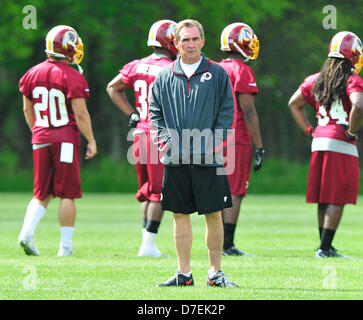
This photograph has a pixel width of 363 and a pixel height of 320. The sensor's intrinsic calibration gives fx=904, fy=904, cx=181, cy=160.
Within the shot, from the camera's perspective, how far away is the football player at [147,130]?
33.2ft

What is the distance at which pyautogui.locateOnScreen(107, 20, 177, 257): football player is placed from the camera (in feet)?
33.2

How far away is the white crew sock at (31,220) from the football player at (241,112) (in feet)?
6.99

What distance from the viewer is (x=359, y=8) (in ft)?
137

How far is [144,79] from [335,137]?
225 cm

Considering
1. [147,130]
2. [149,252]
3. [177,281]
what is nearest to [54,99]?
[147,130]

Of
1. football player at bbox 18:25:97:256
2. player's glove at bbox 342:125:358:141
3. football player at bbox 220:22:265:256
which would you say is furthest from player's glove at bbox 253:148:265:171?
football player at bbox 18:25:97:256

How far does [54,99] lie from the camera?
1009 centimetres

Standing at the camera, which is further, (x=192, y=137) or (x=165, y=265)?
(x=165, y=265)

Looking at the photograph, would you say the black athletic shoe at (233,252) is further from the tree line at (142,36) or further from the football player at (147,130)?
the tree line at (142,36)

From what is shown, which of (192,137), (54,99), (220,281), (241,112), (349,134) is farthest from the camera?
(241,112)

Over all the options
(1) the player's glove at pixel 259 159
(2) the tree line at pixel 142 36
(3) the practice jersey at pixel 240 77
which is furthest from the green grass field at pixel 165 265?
(2) the tree line at pixel 142 36

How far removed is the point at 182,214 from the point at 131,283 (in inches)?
29.9

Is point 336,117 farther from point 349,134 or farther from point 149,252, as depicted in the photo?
point 149,252

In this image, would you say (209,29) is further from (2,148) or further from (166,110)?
(166,110)
